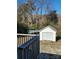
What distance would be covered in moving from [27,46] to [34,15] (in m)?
0.38

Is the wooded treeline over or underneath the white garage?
over

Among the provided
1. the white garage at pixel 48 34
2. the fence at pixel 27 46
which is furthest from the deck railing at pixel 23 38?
the white garage at pixel 48 34

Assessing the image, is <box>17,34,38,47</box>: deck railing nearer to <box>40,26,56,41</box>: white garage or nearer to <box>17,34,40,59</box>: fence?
<box>17,34,40,59</box>: fence

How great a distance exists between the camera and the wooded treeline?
170 centimetres

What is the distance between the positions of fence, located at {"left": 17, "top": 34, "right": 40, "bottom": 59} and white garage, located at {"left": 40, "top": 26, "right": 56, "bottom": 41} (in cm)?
7

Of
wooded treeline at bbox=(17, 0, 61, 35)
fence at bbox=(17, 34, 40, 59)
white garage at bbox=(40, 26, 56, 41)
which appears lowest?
fence at bbox=(17, 34, 40, 59)

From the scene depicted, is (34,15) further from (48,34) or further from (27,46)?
(27,46)

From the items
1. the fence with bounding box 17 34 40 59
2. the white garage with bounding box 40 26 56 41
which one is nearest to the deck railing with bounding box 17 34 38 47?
the fence with bounding box 17 34 40 59

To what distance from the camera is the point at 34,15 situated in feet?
5.66

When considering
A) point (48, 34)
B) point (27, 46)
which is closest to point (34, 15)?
point (48, 34)
